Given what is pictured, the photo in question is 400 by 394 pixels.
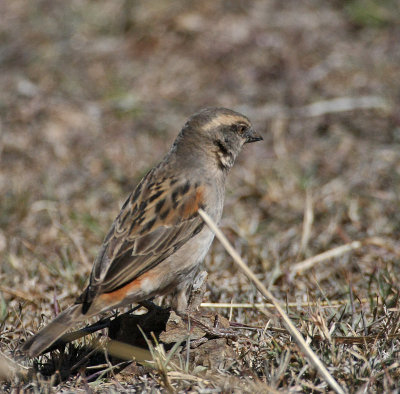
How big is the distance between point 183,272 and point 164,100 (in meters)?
4.66

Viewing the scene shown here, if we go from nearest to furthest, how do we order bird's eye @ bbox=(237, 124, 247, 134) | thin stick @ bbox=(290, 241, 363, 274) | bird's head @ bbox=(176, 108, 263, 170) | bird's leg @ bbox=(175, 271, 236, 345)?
bird's leg @ bbox=(175, 271, 236, 345) < bird's head @ bbox=(176, 108, 263, 170) < bird's eye @ bbox=(237, 124, 247, 134) < thin stick @ bbox=(290, 241, 363, 274)

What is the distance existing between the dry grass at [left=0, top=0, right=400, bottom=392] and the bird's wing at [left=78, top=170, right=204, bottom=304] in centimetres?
53

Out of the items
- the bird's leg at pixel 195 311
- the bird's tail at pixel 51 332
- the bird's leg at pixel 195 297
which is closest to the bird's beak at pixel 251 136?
the bird's leg at pixel 195 311

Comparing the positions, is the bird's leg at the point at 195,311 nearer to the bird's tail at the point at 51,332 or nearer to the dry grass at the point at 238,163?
the dry grass at the point at 238,163

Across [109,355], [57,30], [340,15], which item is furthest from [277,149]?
[109,355]

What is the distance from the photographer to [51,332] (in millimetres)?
3994

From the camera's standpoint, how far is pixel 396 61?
9.03 metres

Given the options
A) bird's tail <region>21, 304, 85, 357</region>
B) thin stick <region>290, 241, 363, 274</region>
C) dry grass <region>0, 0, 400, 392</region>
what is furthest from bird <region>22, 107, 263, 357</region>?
thin stick <region>290, 241, 363, 274</region>

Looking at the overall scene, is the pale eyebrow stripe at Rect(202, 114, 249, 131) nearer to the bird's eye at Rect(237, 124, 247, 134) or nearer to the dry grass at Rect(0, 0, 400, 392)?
the bird's eye at Rect(237, 124, 247, 134)

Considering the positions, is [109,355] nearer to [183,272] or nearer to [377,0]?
[183,272]

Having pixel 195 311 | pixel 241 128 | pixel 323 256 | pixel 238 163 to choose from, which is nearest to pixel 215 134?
pixel 241 128

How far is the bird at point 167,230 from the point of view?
14.0 feet

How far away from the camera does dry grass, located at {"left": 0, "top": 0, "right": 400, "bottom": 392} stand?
13.6 feet

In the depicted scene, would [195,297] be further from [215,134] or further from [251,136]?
[251,136]
